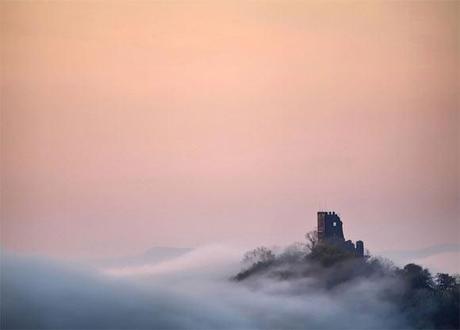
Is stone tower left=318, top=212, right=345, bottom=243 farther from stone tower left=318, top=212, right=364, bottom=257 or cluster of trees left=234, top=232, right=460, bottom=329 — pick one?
cluster of trees left=234, top=232, right=460, bottom=329

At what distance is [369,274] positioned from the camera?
35.3ft

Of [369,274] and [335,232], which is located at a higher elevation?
[335,232]

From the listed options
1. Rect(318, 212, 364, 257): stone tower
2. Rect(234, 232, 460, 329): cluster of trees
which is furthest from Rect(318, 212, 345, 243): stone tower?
Rect(234, 232, 460, 329): cluster of trees

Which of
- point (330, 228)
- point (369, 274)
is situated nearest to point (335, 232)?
point (330, 228)

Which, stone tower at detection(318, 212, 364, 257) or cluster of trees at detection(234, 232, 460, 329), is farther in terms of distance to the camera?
stone tower at detection(318, 212, 364, 257)

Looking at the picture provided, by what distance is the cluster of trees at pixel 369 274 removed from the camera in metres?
10.6

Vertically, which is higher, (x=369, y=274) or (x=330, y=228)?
(x=330, y=228)

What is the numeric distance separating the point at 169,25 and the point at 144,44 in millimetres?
326

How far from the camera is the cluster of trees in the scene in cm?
1059

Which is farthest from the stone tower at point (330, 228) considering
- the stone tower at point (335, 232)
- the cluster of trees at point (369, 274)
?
the cluster of trees at point (369, 274)

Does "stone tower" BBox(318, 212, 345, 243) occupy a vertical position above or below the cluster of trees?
above

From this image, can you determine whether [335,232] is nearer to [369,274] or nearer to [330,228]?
[330,228]

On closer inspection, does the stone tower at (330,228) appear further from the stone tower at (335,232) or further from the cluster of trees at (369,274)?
the cluster of trees at (369,274)

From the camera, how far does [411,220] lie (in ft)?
35.7
